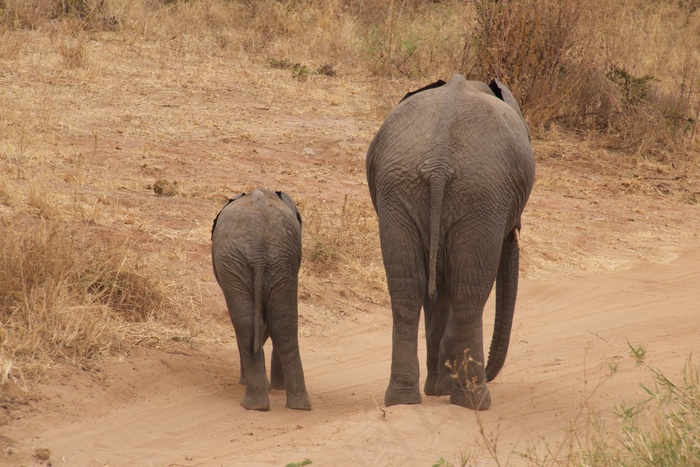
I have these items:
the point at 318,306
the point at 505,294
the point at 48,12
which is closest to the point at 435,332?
the point at 505,294

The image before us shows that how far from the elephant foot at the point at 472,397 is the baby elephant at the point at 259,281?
3.38 ft

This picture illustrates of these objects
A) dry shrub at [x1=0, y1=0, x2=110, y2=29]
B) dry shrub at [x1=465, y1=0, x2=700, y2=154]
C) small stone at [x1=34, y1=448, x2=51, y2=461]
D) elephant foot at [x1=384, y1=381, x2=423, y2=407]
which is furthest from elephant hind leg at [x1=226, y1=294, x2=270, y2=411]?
dry shrub at [x1=0, y1=0, x2=110, y2=29]

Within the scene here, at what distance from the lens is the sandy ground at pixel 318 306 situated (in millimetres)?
5133

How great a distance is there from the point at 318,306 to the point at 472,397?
3.04 m

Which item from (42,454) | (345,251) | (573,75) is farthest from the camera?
(573,75)

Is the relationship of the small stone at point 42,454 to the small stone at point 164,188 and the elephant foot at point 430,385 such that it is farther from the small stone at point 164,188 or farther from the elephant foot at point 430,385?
the small stone at point 164,188

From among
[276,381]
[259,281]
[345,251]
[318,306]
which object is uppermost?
[259,281]

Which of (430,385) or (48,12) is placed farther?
(48,12)

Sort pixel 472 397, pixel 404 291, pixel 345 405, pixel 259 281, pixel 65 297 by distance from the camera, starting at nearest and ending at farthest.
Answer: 1. pixel 404 291
2. pixel 472 397
3. pixel 259 281
4. pixel 345 405
5. pixel 65 297

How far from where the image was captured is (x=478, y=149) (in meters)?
4.98

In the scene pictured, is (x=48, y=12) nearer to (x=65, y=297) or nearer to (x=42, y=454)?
(x=65, y=297)

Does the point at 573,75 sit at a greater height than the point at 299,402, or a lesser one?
greater

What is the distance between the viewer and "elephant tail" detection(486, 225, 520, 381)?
5840 mm

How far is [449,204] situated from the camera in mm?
4957
